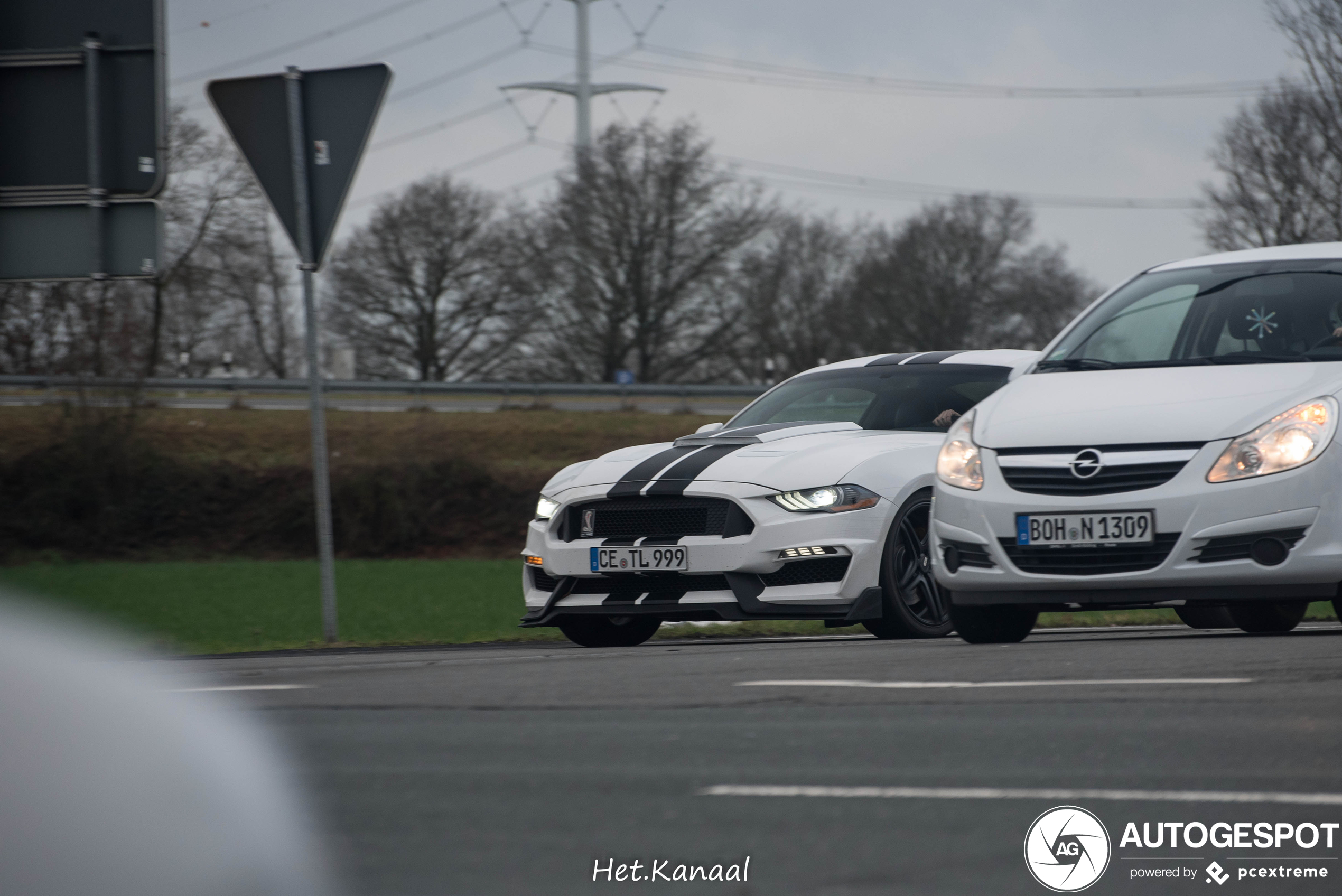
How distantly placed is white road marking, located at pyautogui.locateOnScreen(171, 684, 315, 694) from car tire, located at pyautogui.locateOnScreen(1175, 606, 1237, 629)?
5586mm

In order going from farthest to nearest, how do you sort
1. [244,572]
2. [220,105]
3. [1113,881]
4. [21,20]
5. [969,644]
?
[244,572], [21,20], [220,105], [969,644], [1113,881]

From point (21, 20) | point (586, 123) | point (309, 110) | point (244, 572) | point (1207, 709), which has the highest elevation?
point (586, 123)

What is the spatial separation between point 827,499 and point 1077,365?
135 centimetres

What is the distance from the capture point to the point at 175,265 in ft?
130

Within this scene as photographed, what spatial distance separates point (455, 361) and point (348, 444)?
1405cm

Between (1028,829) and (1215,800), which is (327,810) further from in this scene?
(1215,800)

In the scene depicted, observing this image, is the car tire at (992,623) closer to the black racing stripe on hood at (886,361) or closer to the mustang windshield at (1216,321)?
the mustang windshield at (1216,321)

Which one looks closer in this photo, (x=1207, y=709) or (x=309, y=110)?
(x=1207, y=709)

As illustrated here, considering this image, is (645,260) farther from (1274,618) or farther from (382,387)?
(1274,618)

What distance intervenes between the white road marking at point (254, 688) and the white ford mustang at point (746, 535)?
2354 mm

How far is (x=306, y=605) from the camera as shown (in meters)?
20.4

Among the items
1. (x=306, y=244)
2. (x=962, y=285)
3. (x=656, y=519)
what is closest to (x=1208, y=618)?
(x=656, y=519)

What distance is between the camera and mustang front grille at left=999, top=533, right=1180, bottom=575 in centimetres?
647

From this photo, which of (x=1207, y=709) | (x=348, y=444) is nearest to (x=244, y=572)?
(x=348, y=444)
